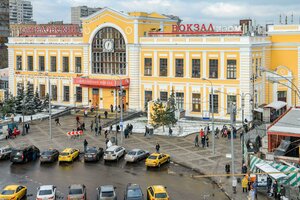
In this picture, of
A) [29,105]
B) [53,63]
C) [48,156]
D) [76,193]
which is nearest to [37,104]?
[29,105]

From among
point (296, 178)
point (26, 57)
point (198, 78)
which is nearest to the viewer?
point (296, 178)

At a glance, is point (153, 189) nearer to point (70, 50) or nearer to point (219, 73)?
point (219, 73)

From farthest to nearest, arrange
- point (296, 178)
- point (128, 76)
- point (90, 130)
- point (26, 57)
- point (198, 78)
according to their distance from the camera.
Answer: point (26, 57)
point (128, 76)
point (198, 78)
point (90, 130)
point (296, 178)

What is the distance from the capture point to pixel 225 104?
67.8 m

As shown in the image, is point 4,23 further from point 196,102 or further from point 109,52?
point 196,102

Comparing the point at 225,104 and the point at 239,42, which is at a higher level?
the point at 239,42

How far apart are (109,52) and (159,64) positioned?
9419 millimetres

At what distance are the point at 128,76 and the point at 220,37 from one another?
54.1ft

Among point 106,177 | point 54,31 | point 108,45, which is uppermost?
point 54,31

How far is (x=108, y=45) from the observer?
255 ft

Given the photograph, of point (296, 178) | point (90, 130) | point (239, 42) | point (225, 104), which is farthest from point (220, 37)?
point (296, 178)

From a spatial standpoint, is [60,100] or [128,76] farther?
[60,100]

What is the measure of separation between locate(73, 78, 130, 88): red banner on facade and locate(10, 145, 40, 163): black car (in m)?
25.9

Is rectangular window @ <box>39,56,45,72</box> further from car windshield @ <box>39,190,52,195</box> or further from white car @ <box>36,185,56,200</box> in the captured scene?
car windshield @ <box>39,190,52,195</box>
